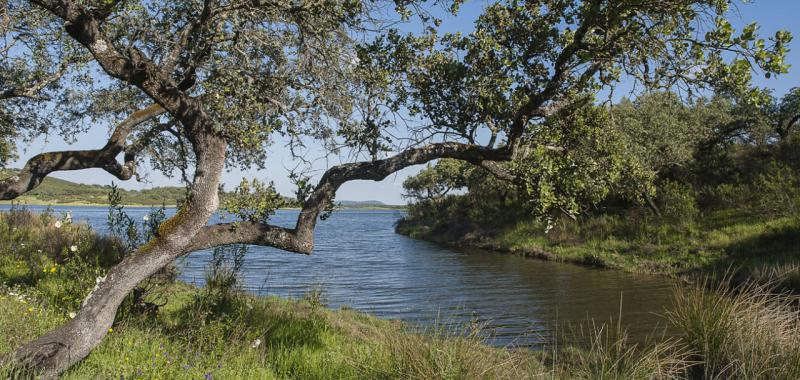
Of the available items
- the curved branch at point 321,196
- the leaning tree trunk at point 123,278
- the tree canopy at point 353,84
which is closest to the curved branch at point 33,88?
the tree canopy at point 353,84

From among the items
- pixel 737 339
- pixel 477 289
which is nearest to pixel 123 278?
pixel 737 339

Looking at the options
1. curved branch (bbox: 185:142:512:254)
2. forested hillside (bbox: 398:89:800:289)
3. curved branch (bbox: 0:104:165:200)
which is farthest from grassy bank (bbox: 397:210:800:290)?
curved branch (bbox: 0:104:165:200)

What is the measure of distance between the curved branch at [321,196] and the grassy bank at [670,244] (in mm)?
9113

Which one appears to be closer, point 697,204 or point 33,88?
point 33,88

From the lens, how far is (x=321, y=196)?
6.77 meters

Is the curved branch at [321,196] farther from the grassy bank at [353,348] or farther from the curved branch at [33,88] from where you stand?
the curved branch at [33,88]

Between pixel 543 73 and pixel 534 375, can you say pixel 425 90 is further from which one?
pixel 534 375

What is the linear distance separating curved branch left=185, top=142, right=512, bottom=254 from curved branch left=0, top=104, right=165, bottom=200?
162 inches

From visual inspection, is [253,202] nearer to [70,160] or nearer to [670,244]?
[70,160]

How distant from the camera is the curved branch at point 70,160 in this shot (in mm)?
9102

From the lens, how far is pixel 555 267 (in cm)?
2741

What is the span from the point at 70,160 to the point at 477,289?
15.9 metres

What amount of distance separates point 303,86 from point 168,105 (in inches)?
80.6

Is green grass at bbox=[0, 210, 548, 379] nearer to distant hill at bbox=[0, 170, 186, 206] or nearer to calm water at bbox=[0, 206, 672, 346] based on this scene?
distant hill at bbox=[0, 170, 186, 206]
